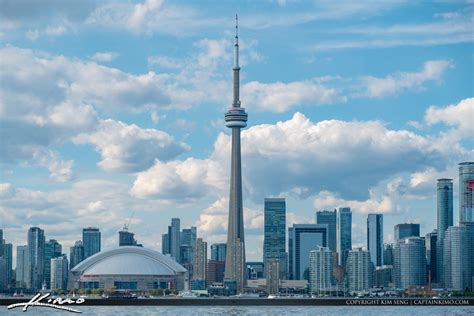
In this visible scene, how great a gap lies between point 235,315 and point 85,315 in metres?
20.6

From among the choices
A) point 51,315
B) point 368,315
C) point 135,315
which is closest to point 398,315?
point 368,315

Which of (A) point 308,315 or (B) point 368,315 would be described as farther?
(B) point 368,315

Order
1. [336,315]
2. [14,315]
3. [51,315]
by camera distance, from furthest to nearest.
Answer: [336,315]
[14,315]
[51,315]

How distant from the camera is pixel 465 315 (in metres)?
130

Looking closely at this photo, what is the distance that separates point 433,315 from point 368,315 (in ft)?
34.1

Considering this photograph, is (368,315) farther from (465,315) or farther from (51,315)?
(51,315)

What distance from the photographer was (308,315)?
134125 mm

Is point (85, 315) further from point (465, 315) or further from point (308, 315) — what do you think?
point (465, 315)

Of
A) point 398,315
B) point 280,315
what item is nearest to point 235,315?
point 280,315

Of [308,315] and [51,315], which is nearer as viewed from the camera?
[51,315]

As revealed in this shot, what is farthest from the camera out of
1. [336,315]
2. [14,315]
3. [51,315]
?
[336,315]

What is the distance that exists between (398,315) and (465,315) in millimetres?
13385

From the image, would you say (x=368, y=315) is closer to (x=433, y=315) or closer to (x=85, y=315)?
(x=433, y=315)

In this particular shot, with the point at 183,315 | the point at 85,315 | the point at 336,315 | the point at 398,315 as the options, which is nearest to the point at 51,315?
the point at 85,315
